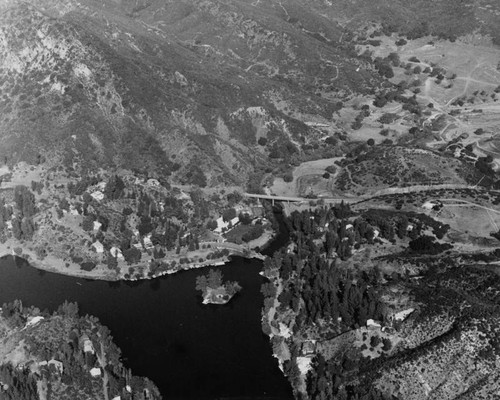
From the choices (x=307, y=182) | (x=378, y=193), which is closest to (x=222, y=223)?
(x=307, y=182)

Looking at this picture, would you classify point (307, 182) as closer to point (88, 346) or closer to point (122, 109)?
point (122, 109)

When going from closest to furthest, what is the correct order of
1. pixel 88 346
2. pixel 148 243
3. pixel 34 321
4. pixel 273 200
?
pixel 88 346
pixel 34 321
pixel 148 243
pixel 273 200

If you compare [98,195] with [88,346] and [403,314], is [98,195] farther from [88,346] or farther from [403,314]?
[403,314]

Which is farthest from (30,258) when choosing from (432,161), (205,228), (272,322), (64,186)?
(432,161)

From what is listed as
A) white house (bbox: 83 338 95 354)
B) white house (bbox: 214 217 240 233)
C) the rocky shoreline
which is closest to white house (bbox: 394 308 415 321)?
the rocky shoreline

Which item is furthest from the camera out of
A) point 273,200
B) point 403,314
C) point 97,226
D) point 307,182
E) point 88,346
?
point 307,182

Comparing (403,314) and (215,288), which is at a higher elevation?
(403,314)

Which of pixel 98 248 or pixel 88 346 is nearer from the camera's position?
pixel 88 346

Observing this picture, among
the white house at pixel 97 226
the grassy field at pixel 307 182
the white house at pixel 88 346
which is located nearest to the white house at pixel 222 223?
the grassy field at pixel 307 182

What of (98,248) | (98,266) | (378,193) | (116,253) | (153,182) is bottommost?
(378,193)
